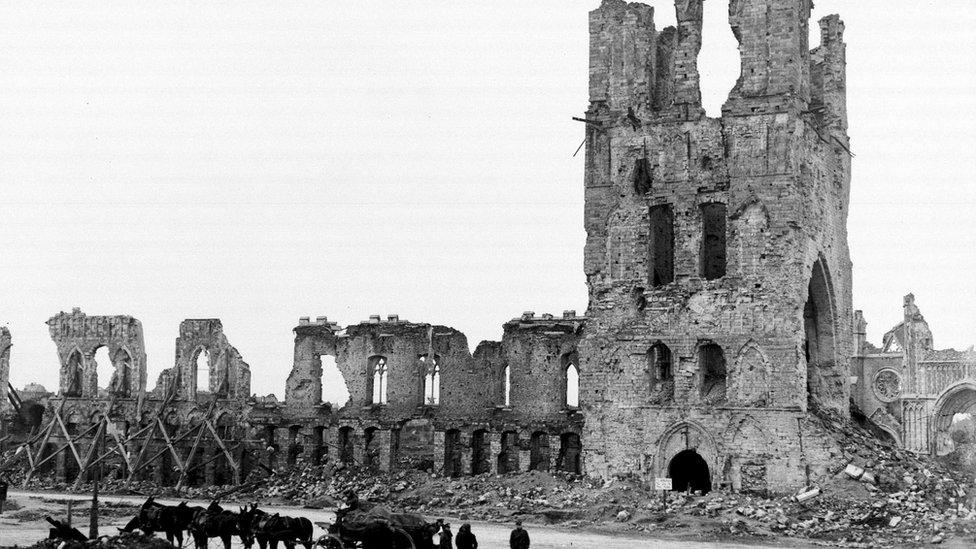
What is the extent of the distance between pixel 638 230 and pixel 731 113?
376 cm

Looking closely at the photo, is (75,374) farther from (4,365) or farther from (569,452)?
(569,452)

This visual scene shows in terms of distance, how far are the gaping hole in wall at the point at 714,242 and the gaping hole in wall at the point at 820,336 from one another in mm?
2470

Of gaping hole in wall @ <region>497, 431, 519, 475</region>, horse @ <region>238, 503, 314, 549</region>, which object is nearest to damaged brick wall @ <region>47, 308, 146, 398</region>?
gaping hole in wall @ <region>497, 431, 519, 475</region>

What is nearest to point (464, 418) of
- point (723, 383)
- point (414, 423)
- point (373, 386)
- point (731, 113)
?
point (414, 423)

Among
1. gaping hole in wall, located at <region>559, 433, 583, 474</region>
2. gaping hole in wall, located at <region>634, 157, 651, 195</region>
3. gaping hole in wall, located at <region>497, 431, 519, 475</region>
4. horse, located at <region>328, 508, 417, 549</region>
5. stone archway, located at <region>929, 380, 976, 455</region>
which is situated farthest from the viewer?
stone archway, located at <region>929, 380, 976, 455</region>

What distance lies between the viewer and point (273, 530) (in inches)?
885

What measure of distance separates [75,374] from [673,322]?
81.4 feet

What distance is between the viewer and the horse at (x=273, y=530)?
22391 millimetres

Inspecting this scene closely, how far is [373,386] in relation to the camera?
42.5 m

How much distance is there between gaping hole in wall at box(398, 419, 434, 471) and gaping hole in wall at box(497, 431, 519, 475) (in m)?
2.62

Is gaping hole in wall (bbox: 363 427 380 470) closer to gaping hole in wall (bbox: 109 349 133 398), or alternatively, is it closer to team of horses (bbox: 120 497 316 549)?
gaping hole in wall (bbox: 109 349 133 398)

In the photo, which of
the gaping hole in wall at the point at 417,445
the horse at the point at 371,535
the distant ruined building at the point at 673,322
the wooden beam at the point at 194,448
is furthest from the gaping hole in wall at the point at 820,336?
the wooden beam at the point at 194,448

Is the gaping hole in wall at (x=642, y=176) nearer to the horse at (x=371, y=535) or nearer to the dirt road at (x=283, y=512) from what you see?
the dirt road at (x=283, y=512)

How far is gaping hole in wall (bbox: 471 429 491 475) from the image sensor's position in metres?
38.6
